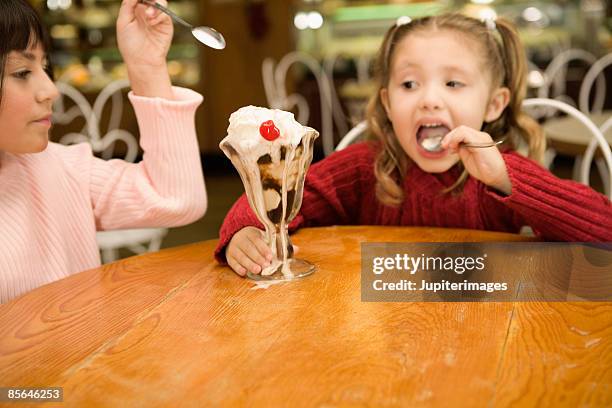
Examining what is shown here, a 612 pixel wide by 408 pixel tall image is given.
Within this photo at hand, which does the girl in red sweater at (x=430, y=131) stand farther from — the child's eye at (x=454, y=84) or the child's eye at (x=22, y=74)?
the child's eye at (x=22, y=74)

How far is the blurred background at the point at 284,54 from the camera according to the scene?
5551mm

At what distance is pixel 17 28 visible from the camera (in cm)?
122

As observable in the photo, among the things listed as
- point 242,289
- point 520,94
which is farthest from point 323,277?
point 520,94

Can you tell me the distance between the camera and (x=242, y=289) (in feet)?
3.53

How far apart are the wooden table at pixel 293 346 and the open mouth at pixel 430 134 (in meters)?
0.45

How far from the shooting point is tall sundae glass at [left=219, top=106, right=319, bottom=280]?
1023mm

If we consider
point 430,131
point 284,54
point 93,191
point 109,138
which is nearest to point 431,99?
point 430,131

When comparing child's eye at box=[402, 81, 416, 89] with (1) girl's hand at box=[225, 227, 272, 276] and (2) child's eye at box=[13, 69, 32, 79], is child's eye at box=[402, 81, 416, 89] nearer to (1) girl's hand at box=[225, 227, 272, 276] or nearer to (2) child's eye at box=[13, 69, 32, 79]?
(1) girl's hand at box=[225, 227, 272, 276]

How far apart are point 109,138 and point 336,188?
193 cm

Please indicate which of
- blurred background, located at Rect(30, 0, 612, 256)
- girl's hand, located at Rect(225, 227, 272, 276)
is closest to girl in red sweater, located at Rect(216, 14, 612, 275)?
girl's hand, located at Rect(225, 227, 272, 276)

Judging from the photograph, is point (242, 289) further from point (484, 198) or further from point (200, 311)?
point (484, 198)

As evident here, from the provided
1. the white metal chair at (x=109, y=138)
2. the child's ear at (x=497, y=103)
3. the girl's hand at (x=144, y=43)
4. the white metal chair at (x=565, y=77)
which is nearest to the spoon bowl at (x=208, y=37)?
the girl's hand at (x=144, y=43)

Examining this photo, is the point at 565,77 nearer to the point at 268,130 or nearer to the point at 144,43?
the point at 144,43

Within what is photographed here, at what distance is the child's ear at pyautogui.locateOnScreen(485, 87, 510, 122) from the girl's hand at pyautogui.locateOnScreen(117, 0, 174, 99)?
0.72 meters
